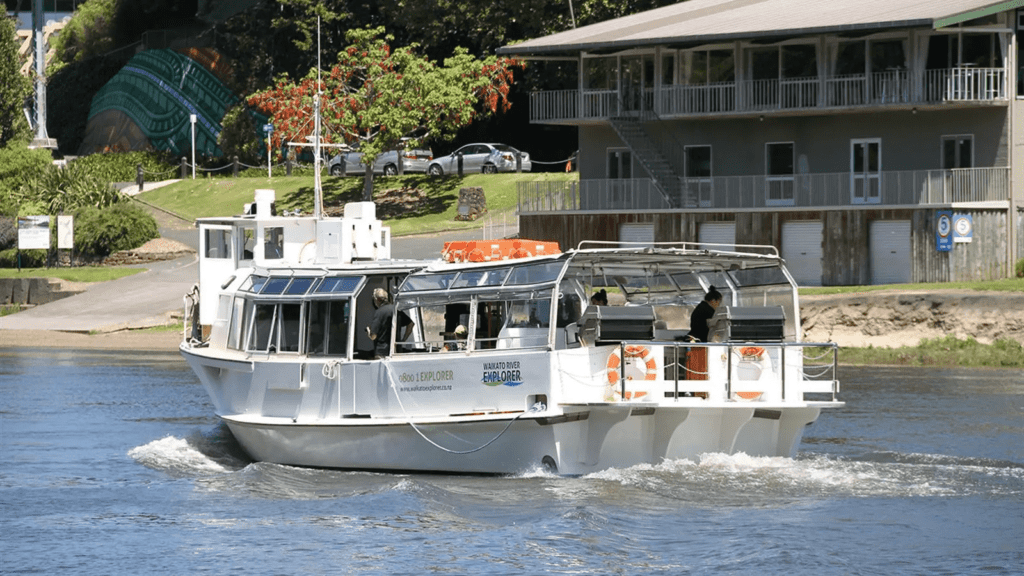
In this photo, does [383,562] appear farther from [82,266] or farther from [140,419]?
[82,266]

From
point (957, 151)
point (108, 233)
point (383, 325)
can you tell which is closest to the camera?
point (383, 325)

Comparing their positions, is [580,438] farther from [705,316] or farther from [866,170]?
[866,170]

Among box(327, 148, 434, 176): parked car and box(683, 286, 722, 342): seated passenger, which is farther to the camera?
box(327, 148, 434, 176): parked car

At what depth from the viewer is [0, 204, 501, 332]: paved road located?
50219 millimetres

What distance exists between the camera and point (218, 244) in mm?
29078

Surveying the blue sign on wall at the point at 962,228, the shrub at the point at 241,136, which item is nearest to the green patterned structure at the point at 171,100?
the shrub at the point at 241,136

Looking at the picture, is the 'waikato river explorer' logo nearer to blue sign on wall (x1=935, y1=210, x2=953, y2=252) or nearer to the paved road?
blue sign on wall (x1=935, y1=210, x2=953, y2=252)

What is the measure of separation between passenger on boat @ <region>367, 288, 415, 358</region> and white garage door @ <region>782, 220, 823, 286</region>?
28.1 meters

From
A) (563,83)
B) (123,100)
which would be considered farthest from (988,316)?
(123,100)

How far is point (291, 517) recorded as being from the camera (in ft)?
69.9

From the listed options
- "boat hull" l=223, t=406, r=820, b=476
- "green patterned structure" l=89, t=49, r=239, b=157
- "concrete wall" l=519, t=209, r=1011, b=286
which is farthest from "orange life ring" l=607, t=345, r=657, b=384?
"green patterned structure" l=89, t=49, r=239, b=157

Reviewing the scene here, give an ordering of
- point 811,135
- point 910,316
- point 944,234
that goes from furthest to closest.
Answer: point 811,135 → point 944,234 → point 910,316

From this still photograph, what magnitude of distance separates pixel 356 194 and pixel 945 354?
1338 inches

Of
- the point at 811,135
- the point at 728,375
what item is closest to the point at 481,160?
the point at 811,135
